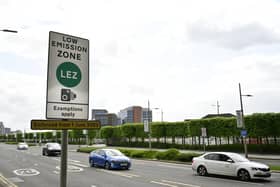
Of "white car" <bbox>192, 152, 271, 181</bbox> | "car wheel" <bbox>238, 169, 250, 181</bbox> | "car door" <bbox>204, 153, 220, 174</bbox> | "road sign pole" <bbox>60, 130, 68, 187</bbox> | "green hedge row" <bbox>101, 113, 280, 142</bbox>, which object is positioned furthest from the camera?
"green hedge row" <bbox>101, 113, 280, 142</bbox>

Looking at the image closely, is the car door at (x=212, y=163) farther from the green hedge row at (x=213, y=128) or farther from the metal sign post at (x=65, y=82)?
the green hedge row at (x=213, y=128)

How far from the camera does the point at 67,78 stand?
142 inches

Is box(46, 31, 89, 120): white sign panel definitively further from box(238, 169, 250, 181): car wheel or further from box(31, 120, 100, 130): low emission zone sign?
box(238, 169, 250, 181): car wheel

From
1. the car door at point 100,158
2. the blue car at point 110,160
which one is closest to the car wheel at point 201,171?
the blue car at point 110,160

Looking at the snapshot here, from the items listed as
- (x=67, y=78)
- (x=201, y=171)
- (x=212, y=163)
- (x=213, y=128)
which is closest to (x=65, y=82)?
(x=67, y=78)

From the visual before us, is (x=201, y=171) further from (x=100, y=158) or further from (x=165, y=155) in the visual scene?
(x=165, y=155)

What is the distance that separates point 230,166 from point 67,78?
15644 millimetres

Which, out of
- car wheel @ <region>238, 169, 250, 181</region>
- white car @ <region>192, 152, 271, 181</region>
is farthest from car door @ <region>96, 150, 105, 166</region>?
car wheel @ <region>238, 169, 250, 181</region>

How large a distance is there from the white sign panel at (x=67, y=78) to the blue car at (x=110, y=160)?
1956 centimetres

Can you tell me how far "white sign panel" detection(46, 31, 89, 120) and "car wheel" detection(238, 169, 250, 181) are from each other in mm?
14936

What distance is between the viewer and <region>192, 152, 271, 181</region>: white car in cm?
1650

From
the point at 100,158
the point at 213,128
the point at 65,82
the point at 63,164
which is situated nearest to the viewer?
the point at 63,164

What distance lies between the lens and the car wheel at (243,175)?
54.8ft

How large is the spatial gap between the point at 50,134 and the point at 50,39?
383ft
